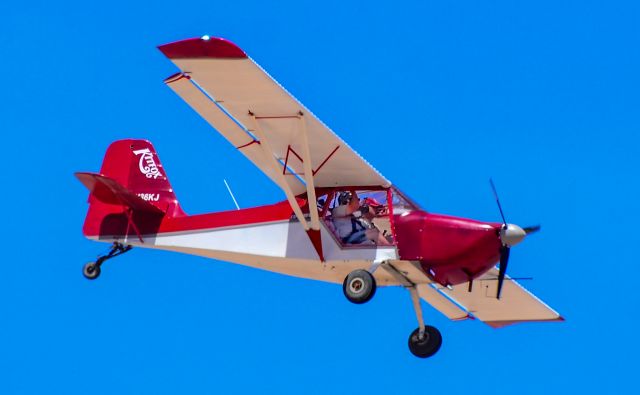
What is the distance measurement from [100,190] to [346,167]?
3.96 m

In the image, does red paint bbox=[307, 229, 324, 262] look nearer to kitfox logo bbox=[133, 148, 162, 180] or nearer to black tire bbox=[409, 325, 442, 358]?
black tire bbox=[409, 325, 442, 358]

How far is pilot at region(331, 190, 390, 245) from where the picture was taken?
19.9 m

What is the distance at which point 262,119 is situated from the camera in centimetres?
1981

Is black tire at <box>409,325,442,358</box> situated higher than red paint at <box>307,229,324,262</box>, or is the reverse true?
red paint at <box>307,229,324,262</box>

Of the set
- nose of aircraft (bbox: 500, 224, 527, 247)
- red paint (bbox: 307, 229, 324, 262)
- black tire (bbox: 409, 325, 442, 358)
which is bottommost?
black tire (bbox: 409, 325, 442, 358)

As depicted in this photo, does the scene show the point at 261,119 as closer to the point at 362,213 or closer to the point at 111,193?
the point at 362,213

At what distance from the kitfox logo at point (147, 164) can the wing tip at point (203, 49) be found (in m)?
4.51

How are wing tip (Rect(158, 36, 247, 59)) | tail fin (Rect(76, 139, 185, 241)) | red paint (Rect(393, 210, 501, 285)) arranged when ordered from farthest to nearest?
tail fin (Rect(76, 139, 185, 241)) < red paint (Rect(393, 210, 501, 285)) < wing tip (Rect(158, 36, 247, 59))

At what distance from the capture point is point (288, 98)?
1916cm

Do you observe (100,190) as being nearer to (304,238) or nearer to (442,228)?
(304,238)

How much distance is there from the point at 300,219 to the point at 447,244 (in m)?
2.09

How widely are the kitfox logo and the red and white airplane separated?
2.87ft

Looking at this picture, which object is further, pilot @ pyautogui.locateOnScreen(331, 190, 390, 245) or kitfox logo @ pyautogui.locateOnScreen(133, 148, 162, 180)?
kitfox logo @ pyautogui.locateOnScreen(133, 148, 162, 180)

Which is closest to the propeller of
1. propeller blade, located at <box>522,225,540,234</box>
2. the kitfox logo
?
propeller blade, located at <box>522,225,540,234</box>
